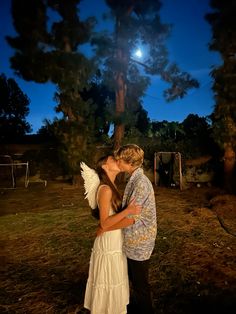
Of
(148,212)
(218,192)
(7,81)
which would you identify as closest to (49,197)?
(218,192)

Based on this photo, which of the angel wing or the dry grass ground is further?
the dry grass ground

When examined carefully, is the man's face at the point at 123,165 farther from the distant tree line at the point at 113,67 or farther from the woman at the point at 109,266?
the distant tree line at the point at 113,67

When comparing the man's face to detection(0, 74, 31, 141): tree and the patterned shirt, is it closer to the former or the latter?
the patterned shirt

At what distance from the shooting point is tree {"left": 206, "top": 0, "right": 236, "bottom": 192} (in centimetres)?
1190

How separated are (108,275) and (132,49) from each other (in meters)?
14.3

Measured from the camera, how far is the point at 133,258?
315 centimetres

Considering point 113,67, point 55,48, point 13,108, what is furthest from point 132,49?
point 13,108

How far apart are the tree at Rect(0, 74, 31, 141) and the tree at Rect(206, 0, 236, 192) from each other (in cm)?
1792

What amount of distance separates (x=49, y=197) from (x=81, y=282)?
8.17 meters

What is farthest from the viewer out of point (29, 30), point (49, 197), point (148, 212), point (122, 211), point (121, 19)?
point (121, 19)

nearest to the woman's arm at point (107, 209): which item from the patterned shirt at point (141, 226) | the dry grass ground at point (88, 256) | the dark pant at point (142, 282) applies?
the patterned shirt at point (141, 226)

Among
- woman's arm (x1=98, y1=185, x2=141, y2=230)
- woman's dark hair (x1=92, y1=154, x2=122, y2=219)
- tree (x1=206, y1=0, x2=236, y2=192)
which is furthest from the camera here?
tree (x1=206, y1=0, x2=236, y2=192)

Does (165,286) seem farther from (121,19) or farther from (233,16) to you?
(121,19)

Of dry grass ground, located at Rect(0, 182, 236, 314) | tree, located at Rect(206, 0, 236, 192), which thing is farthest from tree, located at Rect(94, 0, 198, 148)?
dry grass ground, located at Rect(0, 182, 236, 314)
